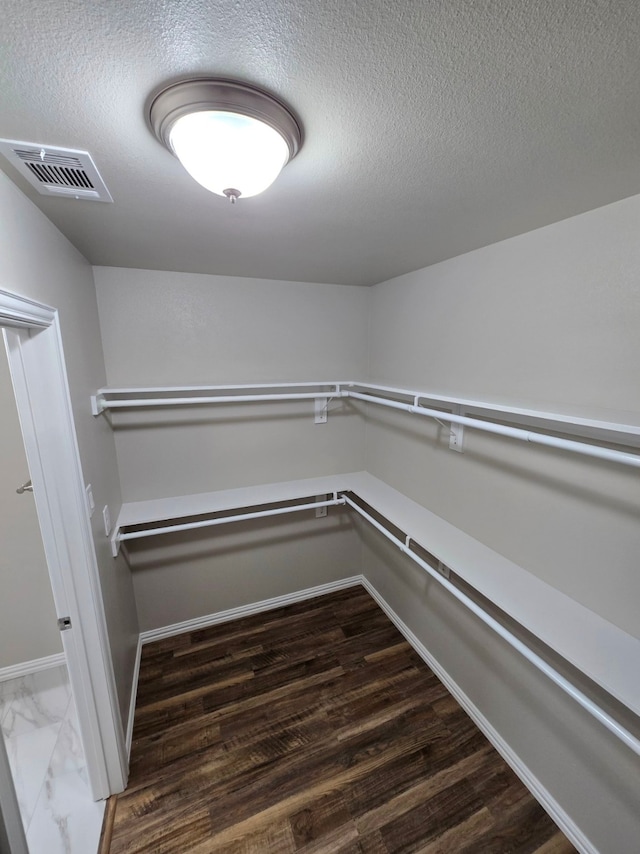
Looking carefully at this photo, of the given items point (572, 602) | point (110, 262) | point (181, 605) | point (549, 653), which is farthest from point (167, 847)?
point (110, 262)

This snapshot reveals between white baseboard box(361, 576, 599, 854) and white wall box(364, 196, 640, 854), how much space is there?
0.03 meters

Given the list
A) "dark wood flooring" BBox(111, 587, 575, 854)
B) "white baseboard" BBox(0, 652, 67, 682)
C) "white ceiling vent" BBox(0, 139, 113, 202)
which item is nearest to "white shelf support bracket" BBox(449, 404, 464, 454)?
"dark wood flooring" BBox(111, 587, 575, 854)

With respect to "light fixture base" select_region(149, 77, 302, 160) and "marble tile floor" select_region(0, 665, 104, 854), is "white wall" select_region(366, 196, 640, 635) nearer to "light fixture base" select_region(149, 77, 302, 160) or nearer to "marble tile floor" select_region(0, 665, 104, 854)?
"light fixture base" select_region(149, 77, 302, 160)

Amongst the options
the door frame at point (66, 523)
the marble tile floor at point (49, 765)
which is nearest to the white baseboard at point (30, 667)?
the marble tile floor at point (49, 765)

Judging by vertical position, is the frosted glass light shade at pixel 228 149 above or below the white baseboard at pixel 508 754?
above

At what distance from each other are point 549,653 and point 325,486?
1400 millimetres

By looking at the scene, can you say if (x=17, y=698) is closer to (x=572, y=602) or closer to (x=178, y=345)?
(x=178, y=345)

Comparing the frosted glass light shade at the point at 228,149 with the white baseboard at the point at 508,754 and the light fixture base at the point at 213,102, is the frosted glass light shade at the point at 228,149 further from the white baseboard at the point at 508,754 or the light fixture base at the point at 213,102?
the white baseboard at the point at 508,754

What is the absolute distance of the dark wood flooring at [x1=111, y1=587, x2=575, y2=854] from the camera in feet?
4.42

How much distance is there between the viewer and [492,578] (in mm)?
1400

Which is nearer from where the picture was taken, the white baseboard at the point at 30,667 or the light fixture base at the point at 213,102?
the light fixture base at the point at 213,102

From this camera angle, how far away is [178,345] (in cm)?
200

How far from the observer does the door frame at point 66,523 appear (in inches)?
43.3

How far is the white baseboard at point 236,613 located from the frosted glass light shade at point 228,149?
2429mm
